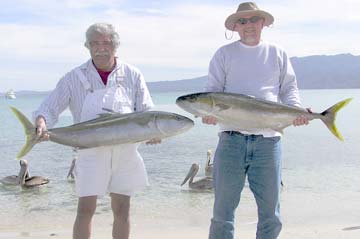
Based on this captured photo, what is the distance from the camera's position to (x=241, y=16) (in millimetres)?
4906

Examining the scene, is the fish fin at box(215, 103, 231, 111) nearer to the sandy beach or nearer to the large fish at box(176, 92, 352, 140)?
the large fish at box(176, 92, 352, 140)

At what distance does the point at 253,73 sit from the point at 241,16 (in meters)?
0.50

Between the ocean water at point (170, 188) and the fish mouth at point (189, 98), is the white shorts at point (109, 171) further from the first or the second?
the ocean water at point (170, 188)

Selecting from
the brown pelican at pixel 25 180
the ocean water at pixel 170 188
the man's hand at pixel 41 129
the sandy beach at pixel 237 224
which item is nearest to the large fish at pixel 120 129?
the man's hand at pixel 41 129

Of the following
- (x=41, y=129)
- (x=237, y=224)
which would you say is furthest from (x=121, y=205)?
(x=237, y=224)

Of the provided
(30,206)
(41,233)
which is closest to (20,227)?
(41,233)

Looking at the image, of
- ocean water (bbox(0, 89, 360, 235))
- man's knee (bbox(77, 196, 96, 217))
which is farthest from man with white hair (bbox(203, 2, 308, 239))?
ocean water (bbox(0, 89, 360, 235))

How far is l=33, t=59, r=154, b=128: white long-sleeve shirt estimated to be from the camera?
4.96m

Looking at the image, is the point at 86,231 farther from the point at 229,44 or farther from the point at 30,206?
the point at 30,206

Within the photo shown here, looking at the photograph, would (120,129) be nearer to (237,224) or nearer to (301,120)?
(301,120)

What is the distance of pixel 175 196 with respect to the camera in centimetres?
1227

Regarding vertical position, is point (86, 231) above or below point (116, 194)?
below

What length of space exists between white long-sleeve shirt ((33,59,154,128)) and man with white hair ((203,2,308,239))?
685 millimetres

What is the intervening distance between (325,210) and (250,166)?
229 inches
